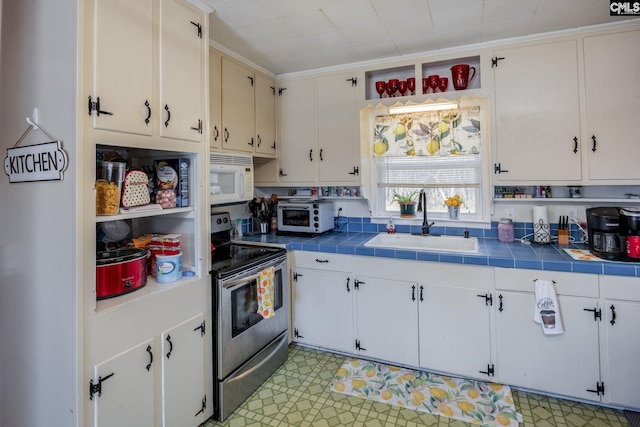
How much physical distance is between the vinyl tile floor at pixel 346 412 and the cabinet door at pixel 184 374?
226mm

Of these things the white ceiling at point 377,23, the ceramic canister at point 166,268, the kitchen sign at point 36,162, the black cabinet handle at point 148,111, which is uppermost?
the white ceiling at point 377,23

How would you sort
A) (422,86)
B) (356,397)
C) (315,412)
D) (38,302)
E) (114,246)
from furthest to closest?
(422,86) → (356,397) → (315,412) → (114,246) → (38,302)

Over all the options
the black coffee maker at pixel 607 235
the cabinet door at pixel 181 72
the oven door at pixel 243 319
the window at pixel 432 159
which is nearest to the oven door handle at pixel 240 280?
the oven door at pixel 243 319

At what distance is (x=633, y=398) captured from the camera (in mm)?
1992

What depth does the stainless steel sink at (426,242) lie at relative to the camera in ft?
9.09

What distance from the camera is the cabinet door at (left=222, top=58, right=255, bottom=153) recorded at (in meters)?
2.64

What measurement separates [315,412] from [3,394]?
162 cm

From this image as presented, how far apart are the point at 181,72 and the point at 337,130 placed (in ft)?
5.01

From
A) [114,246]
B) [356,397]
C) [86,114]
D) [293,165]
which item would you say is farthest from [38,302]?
[293,165]

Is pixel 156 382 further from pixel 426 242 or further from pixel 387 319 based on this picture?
pixel 426 242

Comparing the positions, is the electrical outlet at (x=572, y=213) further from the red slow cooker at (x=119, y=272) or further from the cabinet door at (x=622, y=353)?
the red slow cooker at (x=119, y=272)

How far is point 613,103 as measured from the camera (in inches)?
90.5

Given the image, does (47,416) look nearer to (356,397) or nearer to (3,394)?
(3,394)

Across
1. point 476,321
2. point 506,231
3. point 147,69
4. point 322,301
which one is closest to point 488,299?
point 476,321
